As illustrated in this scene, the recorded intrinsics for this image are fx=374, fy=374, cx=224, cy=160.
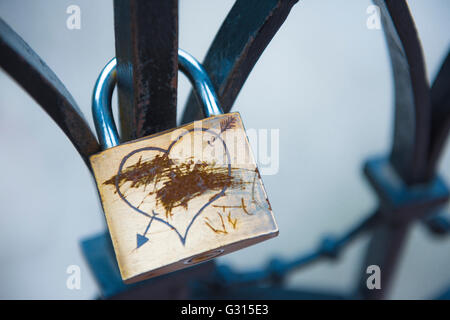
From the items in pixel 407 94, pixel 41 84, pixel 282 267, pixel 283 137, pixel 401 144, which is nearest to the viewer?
pixel 41 84

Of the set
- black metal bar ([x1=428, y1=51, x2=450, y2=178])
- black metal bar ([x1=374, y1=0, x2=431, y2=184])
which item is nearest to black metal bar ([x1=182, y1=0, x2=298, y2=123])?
black metal bar ([x1=374, y1=0, x2=431, y2=184])

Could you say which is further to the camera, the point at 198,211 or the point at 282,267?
the point at 282,267

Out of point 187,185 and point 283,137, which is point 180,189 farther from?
point 283,137

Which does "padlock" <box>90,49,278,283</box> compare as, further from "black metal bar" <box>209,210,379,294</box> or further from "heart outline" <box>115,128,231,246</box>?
"black metal bar" <box>209,210,379,294</box>

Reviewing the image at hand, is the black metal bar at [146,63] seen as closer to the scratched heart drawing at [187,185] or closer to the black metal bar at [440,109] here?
the scratched heart drawing at [187,185]

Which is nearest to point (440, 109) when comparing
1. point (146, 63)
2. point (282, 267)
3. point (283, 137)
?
point (146, 63)

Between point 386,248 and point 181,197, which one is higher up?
point 181,197

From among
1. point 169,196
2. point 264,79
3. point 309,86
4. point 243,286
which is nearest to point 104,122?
point 169,196

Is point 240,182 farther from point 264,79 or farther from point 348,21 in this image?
point 348,21
